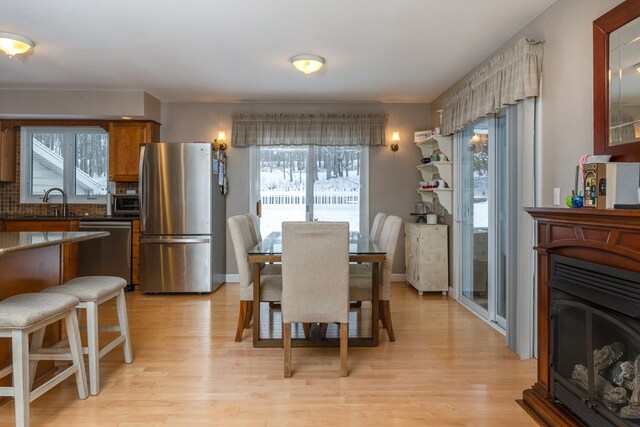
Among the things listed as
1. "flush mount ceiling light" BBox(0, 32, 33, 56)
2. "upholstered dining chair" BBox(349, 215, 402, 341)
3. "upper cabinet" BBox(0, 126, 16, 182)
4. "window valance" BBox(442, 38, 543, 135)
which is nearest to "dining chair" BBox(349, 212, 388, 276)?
"upholstered dining chair" BBox(349, 215, 402, 341)

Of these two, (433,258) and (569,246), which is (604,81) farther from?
(433,258)

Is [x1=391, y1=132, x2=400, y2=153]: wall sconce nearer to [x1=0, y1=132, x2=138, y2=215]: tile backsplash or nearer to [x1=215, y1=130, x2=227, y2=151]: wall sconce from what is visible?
[x1=215, y1=130, x2=227, y2=151]: wall sconce

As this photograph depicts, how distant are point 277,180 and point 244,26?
2609mm

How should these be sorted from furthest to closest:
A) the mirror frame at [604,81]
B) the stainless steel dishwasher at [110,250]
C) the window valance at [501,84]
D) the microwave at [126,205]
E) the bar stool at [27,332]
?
1. the microwave at [126,205]
2. the stainless steel dishwasher at [110,250]
3. the window valance at [501,84]
4. the mirror frame at [604,81]
5. the bar stool at [27,332]

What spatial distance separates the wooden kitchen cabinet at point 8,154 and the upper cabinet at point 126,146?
1358 mm

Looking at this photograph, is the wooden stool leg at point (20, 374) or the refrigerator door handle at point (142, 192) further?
the refrigerator door handle at point (142, 192)

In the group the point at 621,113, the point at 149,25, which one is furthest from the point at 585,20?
the point at 149,25

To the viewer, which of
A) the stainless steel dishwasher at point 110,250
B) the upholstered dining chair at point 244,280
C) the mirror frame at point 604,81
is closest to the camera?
the mirror frame at point 604,81

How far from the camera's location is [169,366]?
2.71 meters

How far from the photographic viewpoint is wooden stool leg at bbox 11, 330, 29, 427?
1791 mm

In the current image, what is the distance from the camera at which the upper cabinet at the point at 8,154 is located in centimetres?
515

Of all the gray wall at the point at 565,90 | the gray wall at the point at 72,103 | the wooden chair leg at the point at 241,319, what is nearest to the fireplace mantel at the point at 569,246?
the gray wall at the point at 565,90

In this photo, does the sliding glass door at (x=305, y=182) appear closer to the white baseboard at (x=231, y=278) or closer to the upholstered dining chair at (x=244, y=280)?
the white baseboard at (x=231, y=278)

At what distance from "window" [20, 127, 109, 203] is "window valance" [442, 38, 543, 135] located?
4570 millimetres
